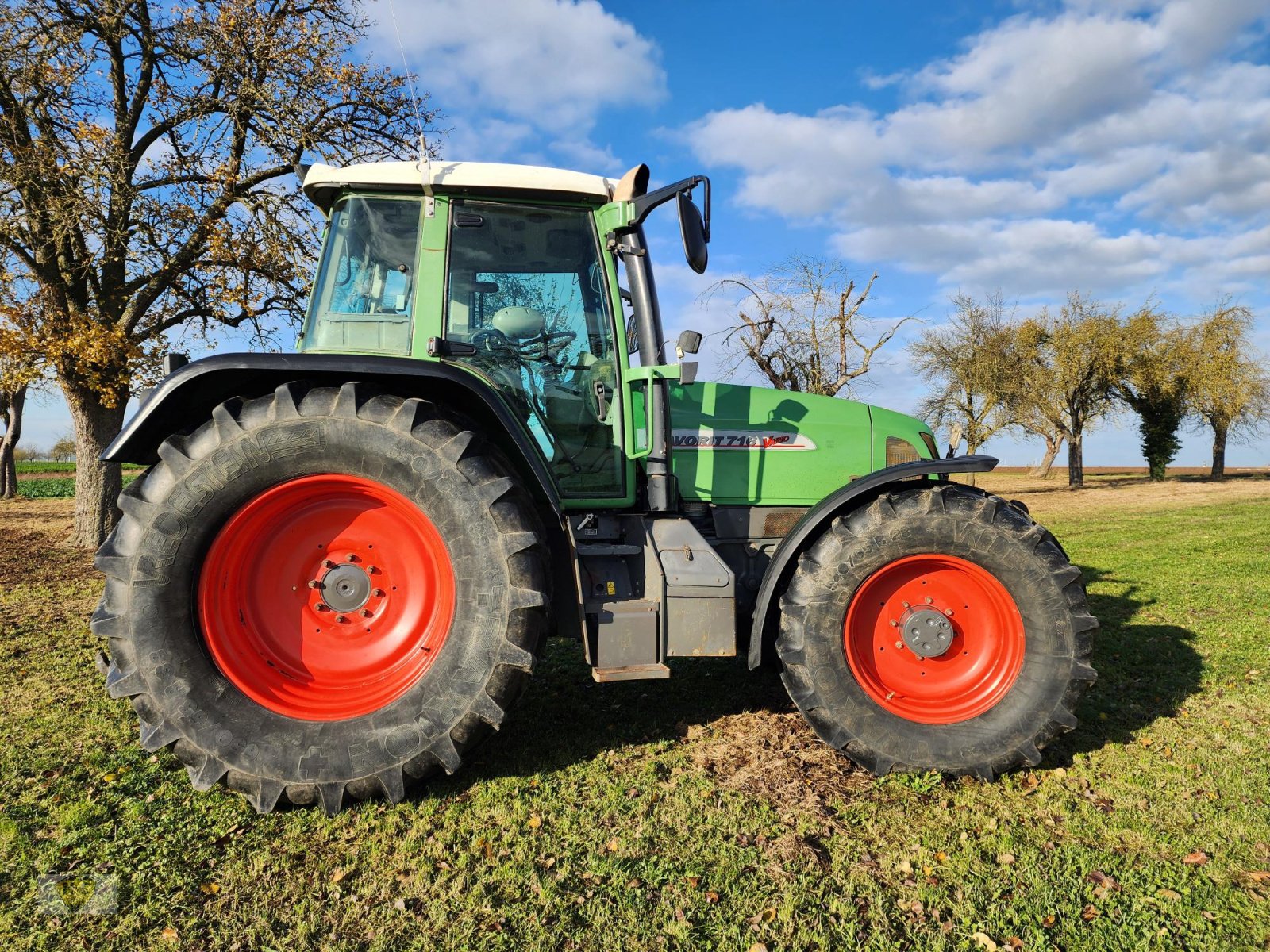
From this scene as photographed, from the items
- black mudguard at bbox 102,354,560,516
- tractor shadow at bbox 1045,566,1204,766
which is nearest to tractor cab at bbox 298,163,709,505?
black mudguard at bbox 102,354,560,516

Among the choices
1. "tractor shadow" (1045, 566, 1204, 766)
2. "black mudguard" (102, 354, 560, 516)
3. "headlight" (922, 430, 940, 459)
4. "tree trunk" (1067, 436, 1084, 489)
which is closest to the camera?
"black mudguard" (102, 354, 560, 516)

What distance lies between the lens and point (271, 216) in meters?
10.1

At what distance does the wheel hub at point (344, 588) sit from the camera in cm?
314

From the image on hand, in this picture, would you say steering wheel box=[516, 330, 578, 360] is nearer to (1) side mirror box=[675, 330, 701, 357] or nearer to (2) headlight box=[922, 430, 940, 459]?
(1) side mirror box=[675, 330, 701, 357]

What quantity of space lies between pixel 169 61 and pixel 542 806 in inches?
451

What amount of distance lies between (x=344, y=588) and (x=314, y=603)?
0.47 feet

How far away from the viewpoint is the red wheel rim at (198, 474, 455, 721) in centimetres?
304

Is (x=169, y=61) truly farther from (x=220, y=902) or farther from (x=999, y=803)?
(x=999, y=803)

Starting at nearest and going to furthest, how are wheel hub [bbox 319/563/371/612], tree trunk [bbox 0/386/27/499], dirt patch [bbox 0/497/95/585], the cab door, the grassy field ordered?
the grassy field → wheel hub [bbox 319/563/371/612] → the cab door → dirt patch [bbox 0/497/95/585] → tree trunk [bbox 0/386/27/499]

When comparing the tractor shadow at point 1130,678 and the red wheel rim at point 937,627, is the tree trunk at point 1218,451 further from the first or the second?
the red wheel rim at point 937,627

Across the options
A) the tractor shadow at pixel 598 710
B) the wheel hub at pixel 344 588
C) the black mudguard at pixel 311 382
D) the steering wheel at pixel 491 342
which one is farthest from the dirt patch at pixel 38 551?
the steering wheel at pixel 491 342

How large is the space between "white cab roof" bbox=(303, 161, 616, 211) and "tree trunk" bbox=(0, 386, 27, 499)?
23962 mm

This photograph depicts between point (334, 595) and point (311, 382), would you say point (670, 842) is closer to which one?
point (334, 595)

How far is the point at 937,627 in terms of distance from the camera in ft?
11.1
